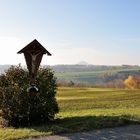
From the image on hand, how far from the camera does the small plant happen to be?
16500mm

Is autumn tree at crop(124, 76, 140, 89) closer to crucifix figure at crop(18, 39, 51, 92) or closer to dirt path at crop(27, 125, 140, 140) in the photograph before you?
crucifix figure at crop(18, 39, 51, 92)

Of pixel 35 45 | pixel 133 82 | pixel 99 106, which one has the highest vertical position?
pixel 35 45

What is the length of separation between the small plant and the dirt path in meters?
3.16

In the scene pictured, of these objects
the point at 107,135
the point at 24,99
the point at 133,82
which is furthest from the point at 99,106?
the point at 133,82

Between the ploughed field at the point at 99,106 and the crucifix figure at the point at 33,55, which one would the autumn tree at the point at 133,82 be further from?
the crucifix figure at the point at 33,55

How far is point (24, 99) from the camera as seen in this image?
16.5m

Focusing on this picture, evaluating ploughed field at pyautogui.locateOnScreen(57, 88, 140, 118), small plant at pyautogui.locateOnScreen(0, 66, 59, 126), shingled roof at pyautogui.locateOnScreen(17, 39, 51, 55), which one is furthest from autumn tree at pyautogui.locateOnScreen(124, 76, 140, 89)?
shingled roof at pyautogui.locateOnScreen(17, 39, 51, 55)

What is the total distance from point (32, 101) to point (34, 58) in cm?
189

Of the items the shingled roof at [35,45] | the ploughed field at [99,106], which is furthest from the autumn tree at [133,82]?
the shingled roof at [35,45]

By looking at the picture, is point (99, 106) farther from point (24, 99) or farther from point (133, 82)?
point (133, 82)

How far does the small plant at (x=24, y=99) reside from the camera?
1650 cm

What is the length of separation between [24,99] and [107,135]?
14.3 feet

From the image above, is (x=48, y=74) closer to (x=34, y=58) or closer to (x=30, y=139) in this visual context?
(x=34, y=58)

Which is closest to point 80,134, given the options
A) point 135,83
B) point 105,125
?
point 105,125
